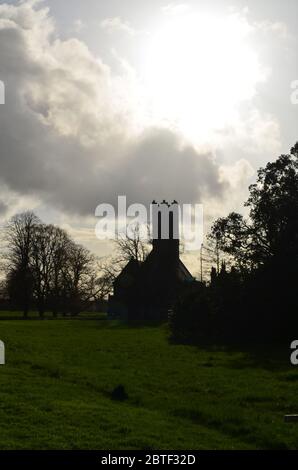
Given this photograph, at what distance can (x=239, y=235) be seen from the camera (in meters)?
42.4

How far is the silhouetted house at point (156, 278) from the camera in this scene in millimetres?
81250

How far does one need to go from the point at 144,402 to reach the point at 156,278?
216ft

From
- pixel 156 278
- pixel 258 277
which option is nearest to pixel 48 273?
pixel 156 278

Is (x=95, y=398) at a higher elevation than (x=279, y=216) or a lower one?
lower

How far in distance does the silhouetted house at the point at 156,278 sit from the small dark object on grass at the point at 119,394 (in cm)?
6144

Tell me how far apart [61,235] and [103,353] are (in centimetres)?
6322

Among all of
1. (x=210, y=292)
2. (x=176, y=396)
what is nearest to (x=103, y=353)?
(x=176, y=396)

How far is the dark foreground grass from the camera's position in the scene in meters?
11.6

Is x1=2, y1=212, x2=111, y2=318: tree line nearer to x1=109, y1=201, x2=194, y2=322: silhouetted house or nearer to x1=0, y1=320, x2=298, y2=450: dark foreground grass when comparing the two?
x1=109, y1=201, x2=194, y2=322: silhouetted house

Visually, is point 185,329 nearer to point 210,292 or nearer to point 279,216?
point 210,292
